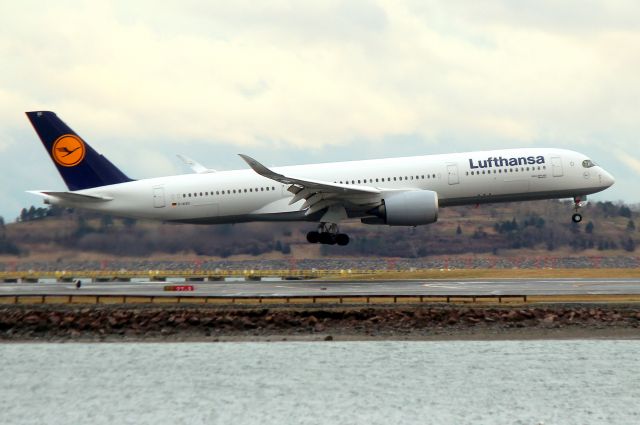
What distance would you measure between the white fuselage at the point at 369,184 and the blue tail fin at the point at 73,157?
720 millimetres

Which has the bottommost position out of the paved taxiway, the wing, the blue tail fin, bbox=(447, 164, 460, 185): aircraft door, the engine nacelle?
the paved taxiway

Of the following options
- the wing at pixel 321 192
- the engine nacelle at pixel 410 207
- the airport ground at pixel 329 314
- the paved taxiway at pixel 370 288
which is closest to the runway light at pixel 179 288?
the paved taxiway at pixel 370 288

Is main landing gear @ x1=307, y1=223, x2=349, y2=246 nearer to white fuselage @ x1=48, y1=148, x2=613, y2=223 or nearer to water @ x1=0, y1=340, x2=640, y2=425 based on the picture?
white fuselage @ x1=48, y1=148, x2=613, y2=223

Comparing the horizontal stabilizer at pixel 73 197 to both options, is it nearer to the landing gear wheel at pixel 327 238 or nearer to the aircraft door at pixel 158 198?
the aircraft door at pixel 158 198

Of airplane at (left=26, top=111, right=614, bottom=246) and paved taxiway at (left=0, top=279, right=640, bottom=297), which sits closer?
paved taxiway at (left=0, top=279, right=640, bottom=297)

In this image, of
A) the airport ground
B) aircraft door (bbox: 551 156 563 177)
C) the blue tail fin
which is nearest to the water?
the airport ground

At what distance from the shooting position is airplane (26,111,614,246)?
58.2m

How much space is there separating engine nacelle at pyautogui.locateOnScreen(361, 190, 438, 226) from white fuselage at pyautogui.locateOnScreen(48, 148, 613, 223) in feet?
3.77

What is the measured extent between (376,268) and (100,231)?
79.5ft

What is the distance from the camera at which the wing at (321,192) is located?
5523 cm

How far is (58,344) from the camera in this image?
142 feet

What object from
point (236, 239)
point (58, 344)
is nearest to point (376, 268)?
point (236, 239)

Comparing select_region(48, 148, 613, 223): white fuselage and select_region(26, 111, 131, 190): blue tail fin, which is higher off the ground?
select_region(26, 111, 131, 190): blue tail fin

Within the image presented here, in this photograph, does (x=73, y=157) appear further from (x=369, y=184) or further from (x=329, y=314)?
(x=329, y=314)
